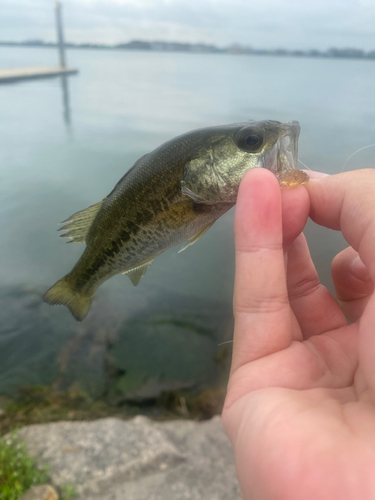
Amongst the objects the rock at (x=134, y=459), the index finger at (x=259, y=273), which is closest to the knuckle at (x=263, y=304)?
the index finger at (x=259, y=273)

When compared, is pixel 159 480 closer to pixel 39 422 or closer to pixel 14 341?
pixel 39 422

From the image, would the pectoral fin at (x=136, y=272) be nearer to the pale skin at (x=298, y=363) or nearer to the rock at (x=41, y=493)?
the pale skin at (x=298, y=363)

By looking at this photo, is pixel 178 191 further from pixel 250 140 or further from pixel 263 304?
pixel 263 304

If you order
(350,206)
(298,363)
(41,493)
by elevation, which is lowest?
(41,493)

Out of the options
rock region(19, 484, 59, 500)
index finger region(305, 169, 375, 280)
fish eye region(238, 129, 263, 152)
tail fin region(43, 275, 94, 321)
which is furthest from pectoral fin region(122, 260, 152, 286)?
rock region(19, 484, 59, 500)

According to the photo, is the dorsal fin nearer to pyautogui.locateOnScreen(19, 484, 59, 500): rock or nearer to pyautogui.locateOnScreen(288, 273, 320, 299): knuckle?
pyautogui.locateOnScreen(288, 273, 320, 299): knuckle

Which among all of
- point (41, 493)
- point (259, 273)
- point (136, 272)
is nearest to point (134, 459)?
point (41, 493)
